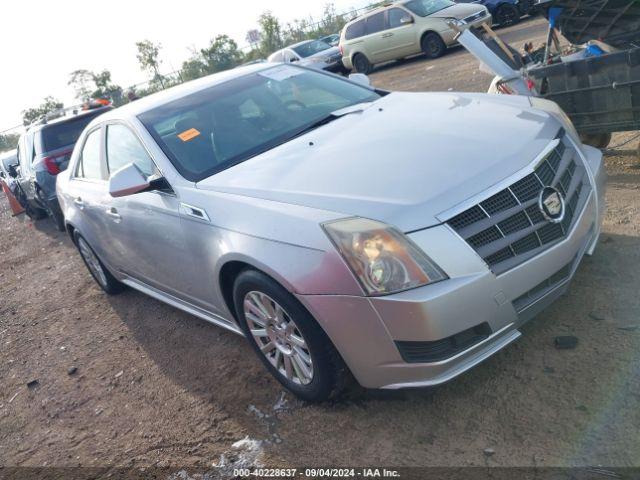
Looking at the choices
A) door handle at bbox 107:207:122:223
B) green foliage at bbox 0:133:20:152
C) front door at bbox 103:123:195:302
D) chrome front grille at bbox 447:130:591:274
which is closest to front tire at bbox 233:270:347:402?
front door at bbox 103:123:195:302

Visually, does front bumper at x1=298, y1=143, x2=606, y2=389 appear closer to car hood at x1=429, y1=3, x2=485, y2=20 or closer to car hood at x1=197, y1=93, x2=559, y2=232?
car hood at x1=197, y1=93, x2=559, y2=232

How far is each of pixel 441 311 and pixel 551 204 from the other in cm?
81

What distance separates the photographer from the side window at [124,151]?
4.17 meters

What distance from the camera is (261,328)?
11.5 feet

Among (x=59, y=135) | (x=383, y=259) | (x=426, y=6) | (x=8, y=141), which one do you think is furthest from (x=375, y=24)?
(x=8, y=141)

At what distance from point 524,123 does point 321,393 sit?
5.88 feet

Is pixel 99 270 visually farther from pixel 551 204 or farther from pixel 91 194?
pixel 551 204

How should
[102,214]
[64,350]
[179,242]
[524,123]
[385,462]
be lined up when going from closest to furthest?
[385,462]
[524,123]
[179,242]
[102,214]
[64,350]

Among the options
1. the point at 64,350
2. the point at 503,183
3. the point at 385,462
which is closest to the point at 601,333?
the point at 503,183

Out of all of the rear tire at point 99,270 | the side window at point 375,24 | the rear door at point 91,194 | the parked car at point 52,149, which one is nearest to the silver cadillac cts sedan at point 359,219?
the rear door at point 91,194

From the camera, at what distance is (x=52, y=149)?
10211mm

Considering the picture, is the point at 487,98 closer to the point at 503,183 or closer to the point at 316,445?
the point at 503,183

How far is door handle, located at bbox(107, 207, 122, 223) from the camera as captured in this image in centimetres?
→ 463

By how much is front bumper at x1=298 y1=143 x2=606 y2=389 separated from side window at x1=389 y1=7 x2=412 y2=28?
51.9 feet
